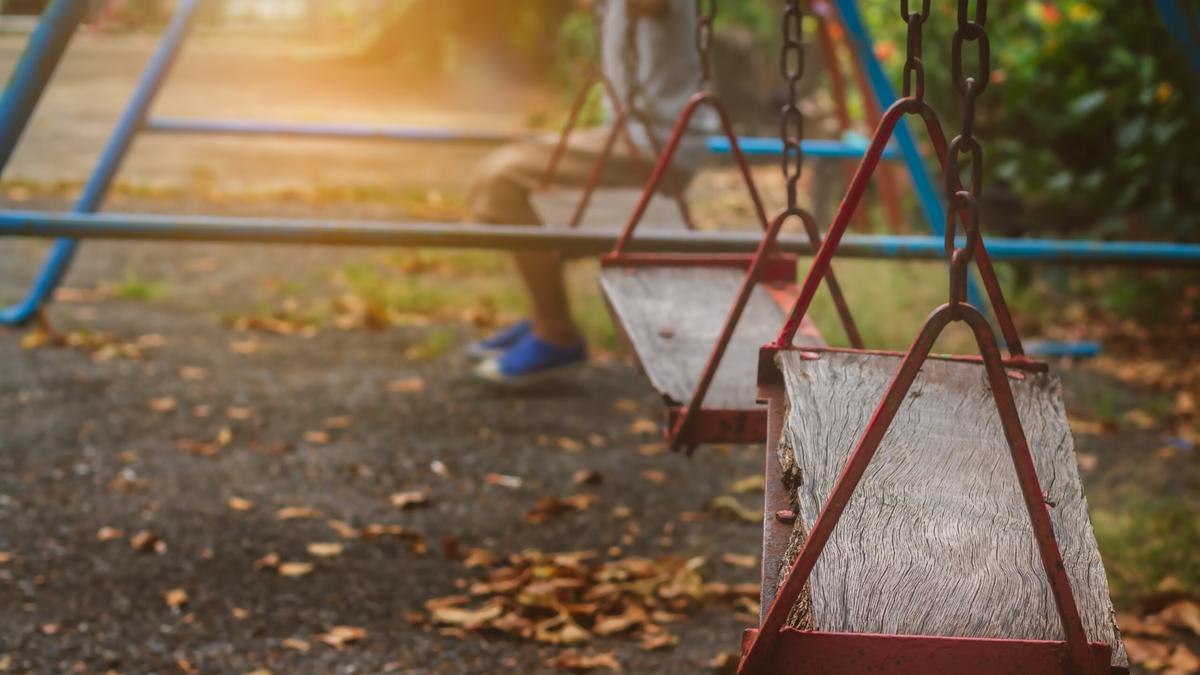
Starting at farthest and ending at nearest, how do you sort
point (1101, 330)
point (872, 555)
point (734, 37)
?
1. point (734, 37)
2. point (1101, 330)
3. point (872, 555)

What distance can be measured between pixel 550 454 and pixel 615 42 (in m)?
1.10

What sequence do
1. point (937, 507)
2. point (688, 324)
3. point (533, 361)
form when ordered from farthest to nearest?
1. point (533, 361)
2. point (688, 324)
3. point (937, 507)

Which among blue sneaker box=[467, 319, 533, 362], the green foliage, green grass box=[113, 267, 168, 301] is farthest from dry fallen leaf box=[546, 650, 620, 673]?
the green foliage

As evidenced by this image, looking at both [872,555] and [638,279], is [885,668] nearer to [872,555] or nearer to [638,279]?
[872,555]

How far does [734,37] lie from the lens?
8.01 meters

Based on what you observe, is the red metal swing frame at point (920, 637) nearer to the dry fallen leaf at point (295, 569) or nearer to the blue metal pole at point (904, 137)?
the dry fallen leaf at point (295, 569)

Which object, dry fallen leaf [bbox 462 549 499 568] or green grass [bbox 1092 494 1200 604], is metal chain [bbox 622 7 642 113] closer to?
dry fallen leaf [bbox 462 549 499 568]

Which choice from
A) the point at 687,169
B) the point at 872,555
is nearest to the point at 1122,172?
the point at 687,169

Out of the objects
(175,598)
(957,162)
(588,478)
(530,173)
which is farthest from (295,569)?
(957,162)

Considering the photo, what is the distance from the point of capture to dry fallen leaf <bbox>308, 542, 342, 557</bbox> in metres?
2.87

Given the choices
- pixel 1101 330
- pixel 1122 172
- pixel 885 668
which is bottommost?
pixel 1101 330

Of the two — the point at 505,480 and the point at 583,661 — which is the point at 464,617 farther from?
the point at 505,480

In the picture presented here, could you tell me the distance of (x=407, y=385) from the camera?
4152mm

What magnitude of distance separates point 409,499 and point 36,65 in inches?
48.0
